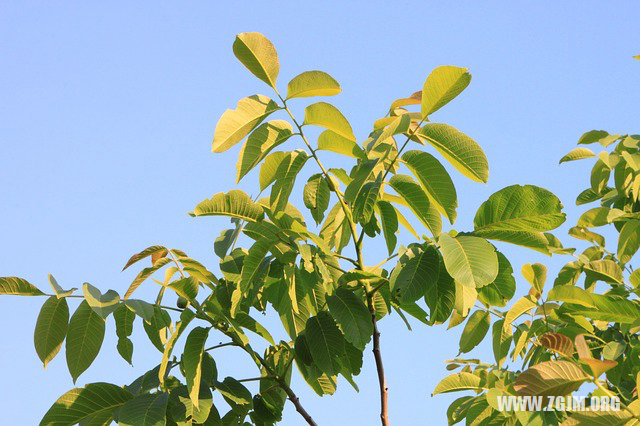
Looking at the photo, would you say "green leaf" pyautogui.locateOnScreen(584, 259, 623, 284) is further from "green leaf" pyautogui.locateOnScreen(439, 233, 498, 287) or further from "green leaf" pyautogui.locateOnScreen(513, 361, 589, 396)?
"green leaf" pyautogui.locateOnScreen(513, 361, 589, 396)

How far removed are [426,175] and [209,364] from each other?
0.88 m

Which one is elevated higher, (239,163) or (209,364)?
(239,163)

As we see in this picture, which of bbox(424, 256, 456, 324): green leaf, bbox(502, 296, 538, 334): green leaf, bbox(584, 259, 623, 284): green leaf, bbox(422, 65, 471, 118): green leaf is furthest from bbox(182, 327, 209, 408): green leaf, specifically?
bbox(584, 259, 623, 284): green leaf

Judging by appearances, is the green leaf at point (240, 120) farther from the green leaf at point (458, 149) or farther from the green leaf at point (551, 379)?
the green leaf at point (551, 379)

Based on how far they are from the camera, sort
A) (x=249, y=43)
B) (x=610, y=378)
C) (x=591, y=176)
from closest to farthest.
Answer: (x=249, y=43) < (x=610, y=378) < (x=591, y=176)

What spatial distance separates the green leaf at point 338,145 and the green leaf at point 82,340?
33.4 inches

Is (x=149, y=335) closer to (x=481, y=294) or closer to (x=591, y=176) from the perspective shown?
(x=481, y=294)

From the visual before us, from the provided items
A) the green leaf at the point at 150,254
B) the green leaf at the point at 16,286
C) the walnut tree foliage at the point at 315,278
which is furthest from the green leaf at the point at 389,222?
the green leaf at the point at 16,286

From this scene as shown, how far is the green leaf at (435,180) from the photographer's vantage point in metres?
1.96

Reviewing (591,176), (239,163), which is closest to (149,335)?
(239,163)

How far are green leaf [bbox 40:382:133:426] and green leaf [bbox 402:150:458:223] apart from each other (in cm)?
106

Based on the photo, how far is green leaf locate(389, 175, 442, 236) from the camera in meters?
2.06

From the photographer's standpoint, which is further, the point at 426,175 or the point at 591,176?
the point at 591,176

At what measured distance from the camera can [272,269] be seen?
2.14 meters
